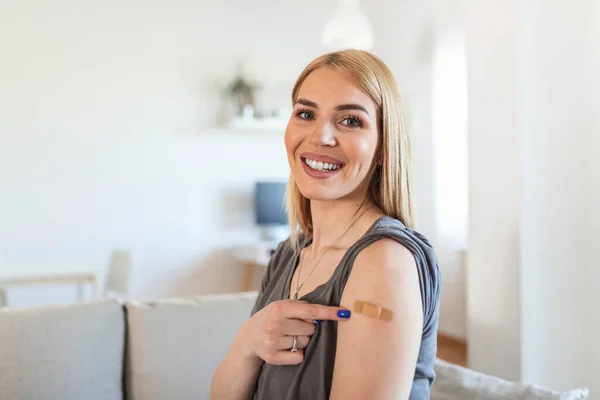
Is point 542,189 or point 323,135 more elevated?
point 323,135

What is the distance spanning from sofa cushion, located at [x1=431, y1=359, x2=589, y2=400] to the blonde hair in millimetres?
503

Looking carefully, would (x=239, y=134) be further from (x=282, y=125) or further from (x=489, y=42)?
(x=489, y=42)

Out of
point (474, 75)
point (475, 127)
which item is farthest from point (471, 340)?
point (474, 75)

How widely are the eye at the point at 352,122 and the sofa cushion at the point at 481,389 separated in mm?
703

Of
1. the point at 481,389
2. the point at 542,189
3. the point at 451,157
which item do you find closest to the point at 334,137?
the point at 481,389

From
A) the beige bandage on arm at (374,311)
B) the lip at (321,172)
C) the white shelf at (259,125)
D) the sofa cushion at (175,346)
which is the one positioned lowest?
the sofa cushion at (175,346)

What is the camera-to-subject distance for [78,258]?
15.0 ft

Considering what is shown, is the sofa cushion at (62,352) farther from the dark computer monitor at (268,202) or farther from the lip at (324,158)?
the dark computer monitor at (268,202)

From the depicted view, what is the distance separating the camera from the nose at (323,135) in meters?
1.04

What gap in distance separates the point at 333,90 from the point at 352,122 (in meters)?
0.07

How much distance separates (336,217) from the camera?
114 centimetres

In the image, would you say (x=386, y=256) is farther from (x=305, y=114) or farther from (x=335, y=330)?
(x=305, y=114)

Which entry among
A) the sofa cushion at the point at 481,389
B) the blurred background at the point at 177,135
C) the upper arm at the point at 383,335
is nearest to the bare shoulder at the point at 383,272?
the upper arm at the point at 383,335

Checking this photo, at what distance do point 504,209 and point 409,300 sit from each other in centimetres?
108
